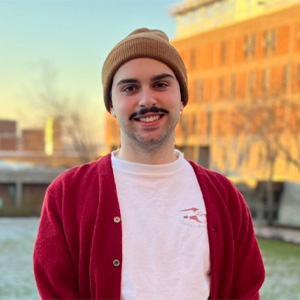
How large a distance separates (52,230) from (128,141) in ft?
1.10

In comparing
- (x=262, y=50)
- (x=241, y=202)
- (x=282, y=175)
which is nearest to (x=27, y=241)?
(x=241, y=202)

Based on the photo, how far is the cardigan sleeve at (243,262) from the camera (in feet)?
5.74

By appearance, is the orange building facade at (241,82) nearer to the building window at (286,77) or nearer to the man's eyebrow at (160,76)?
the building window at (286,77)

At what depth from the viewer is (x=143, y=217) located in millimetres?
1647

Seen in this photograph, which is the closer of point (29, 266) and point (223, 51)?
point (29, 266)

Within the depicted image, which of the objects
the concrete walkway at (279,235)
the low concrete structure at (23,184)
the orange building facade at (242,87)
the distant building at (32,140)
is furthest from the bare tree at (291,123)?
the distant building at (32,140)

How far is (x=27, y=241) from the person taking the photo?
1352cm

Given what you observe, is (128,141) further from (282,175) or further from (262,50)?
(262,50)

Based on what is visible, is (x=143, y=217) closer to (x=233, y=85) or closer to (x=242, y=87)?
(x=242, y=87)

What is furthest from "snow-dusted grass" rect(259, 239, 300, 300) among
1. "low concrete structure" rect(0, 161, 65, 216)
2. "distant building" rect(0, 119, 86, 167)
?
"distant building" rect(0, 119, 86, 167)

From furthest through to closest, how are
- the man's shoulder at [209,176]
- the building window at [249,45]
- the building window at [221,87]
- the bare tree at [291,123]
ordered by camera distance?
1. the building window at [221,87]
2. the building window at [249,45]
3. the bare tree at [291,123]
4. the man's shoulder at [209,176]

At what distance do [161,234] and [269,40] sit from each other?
3081 centimetres

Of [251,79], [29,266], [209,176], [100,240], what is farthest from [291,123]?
[100,240]

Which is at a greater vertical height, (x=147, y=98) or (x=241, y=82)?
(x=241, y=82)
